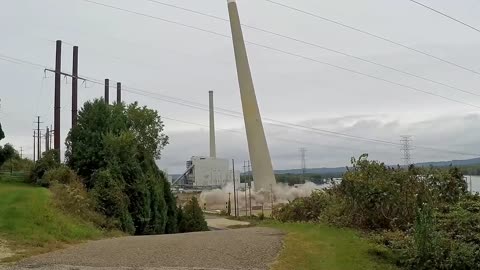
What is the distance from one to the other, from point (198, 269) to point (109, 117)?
29.3m

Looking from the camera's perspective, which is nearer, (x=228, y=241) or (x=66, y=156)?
(x=228, y=241)

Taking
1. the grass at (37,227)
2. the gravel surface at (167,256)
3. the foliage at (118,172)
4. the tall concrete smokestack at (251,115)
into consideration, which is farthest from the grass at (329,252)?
the tall concrete smokestack at (251,115)

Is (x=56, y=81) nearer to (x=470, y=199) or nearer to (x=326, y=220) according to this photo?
(x=326, y=220)

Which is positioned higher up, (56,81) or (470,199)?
(56,81)

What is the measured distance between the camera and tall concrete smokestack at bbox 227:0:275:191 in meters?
61.9

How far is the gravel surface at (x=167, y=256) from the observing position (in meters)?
11.4

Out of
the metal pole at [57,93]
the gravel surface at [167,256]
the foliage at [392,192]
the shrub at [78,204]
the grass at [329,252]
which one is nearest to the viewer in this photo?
the gravel surface at [167,256]

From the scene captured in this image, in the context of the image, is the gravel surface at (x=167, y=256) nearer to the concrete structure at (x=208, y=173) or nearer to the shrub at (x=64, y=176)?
the shrub at (x=64, y=176)

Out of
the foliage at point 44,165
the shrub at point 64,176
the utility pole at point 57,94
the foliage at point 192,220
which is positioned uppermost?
the utility pole at point 57,94

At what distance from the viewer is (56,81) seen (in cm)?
4459

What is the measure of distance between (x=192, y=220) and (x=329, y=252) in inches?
1085

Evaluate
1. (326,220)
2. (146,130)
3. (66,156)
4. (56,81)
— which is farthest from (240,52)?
(326,220)

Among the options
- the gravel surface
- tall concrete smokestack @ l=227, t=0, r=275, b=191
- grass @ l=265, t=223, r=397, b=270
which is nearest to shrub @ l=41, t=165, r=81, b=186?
the gravel surface

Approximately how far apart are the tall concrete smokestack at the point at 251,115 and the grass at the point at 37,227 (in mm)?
40852
